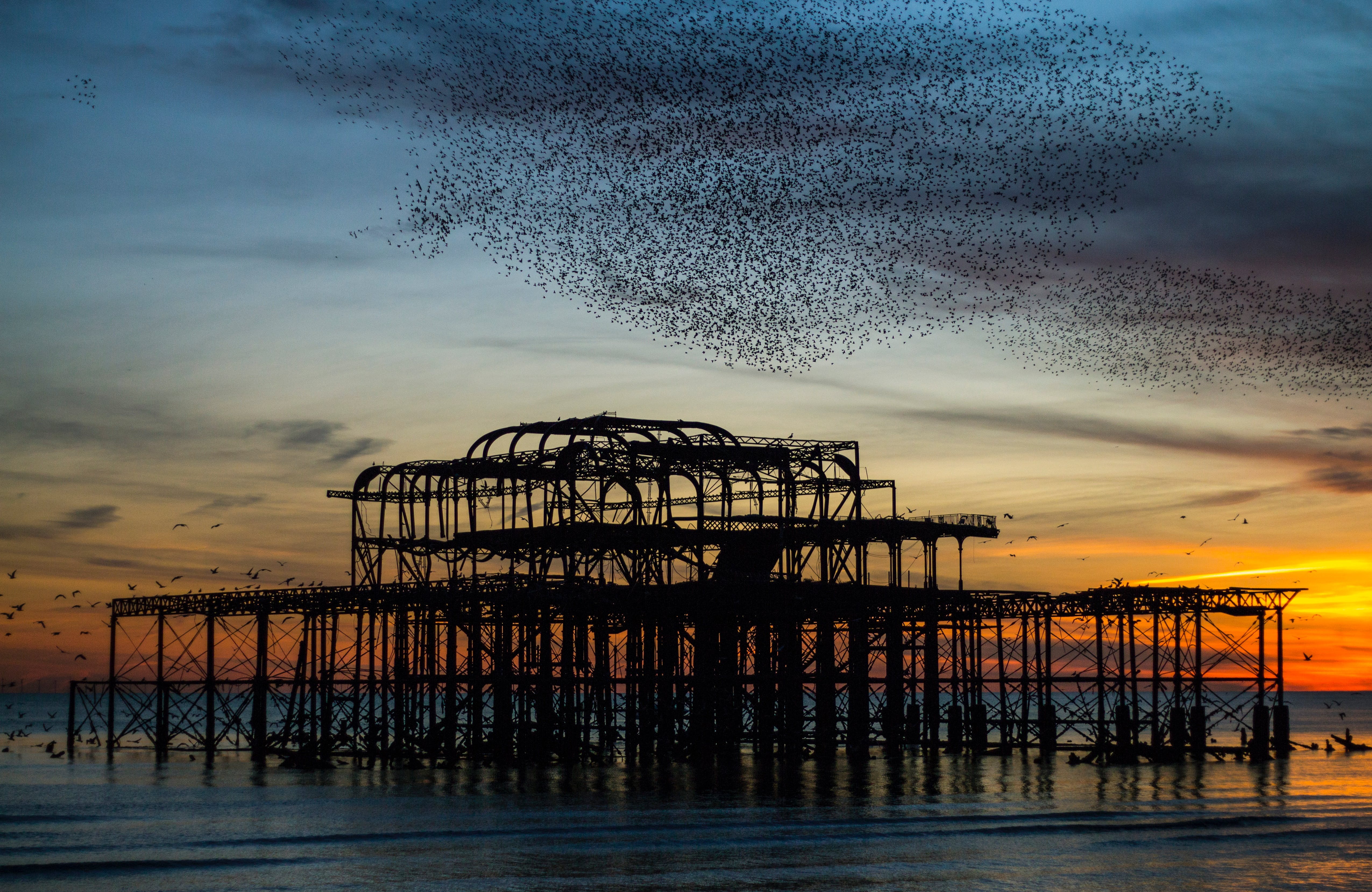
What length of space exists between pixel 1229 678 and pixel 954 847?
120 feet

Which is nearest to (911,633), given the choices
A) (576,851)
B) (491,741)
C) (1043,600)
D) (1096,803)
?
(1043,600)

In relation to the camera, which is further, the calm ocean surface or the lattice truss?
the lattice truss

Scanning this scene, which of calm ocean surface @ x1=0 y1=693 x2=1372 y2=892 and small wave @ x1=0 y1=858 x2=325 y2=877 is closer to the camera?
calm ocean surface @ x1=0 y1=693 x2=1372 y2=892

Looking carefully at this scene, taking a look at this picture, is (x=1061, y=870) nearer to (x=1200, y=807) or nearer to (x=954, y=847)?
(x=954, y=847)

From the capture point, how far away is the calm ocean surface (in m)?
29.7

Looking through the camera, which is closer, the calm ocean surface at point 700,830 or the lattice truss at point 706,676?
the calm ocean surface at point 700,830

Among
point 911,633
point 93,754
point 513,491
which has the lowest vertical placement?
point 93,754

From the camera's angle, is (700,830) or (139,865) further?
(700,830)

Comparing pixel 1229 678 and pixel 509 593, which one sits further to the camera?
pixel 1229 678

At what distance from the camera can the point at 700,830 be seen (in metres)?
36.6

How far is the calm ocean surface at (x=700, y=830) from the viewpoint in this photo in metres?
29.7

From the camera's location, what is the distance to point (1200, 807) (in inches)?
1634

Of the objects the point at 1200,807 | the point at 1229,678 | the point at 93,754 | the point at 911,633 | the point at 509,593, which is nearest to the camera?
the point at 1200,807

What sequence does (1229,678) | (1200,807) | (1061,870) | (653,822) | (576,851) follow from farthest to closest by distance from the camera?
(1229,678)
(1200,807)
(653,822)
(576,851)
(1061,870)
